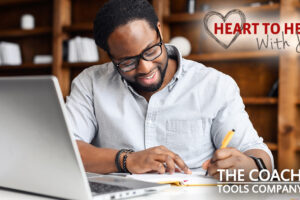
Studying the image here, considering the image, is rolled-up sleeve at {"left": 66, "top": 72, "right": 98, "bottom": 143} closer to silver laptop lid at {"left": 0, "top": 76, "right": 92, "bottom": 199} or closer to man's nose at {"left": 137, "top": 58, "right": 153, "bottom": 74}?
man's nose at {"left": 137, "top": 58, "right": 153, "bottom": 74}

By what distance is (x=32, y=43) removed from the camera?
12.9 feet

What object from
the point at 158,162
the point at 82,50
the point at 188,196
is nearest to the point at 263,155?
the point at 158,162

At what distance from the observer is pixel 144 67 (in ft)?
4.45

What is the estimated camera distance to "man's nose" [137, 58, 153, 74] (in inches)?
53.2

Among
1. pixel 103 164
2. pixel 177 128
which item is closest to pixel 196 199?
pixel 103 164

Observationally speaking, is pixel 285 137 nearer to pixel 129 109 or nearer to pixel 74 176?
pixel 129 109

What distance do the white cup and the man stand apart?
2.39 m

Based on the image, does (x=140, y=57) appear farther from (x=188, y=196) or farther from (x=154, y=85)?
(x=188, y=196)

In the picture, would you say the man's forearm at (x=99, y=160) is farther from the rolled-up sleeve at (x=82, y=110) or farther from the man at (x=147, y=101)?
the rolled-up sleeve at (x=82, y=110)

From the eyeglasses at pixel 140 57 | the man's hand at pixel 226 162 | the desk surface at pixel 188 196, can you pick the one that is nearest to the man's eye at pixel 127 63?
the eyeglasses at pixel 140 57

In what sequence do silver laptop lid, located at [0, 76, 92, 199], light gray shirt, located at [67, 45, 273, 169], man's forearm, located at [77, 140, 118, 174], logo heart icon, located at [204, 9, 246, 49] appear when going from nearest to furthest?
silver laptop lid, located at [0, 76, 92, 199], man's forearm, located at [77, 140, 118, 174], light gray shirt, located at [67, 45, 273, 169], logo heart icon, located at [204, 9, 246, 49]

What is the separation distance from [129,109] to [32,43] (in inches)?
107

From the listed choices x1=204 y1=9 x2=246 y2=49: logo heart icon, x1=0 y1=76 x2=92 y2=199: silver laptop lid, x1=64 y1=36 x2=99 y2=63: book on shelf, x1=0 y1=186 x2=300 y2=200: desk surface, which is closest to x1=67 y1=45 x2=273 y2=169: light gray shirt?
x1=0 y1=186 x2=300 y2=200: desk surface

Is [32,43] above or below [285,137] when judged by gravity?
above
